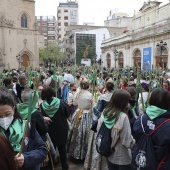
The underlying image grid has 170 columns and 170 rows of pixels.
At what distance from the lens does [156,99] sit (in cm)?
217

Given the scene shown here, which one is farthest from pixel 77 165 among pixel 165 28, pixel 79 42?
pixel 79 42

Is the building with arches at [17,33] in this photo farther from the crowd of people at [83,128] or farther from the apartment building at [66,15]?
the apartment building at [66,15]

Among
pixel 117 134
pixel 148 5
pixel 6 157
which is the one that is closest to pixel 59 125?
pixel 117 134

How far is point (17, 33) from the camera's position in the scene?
97.9 feet

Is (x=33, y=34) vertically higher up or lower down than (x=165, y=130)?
higher up

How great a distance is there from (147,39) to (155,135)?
22859 mm

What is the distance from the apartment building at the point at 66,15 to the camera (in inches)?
3086

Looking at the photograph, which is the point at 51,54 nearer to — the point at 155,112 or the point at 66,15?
the point at 66,15

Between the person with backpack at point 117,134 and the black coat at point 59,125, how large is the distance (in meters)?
1.07

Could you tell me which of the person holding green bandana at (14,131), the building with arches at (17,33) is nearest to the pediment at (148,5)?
the building with arches at (17,33)

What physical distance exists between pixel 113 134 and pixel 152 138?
558mm

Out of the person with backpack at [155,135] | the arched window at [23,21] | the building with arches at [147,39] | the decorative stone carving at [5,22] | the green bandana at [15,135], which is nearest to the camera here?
the green bandana at [15,135]

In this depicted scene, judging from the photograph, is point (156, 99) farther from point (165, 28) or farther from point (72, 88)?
point (165, 28)

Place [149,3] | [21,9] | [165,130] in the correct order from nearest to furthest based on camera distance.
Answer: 1. [165,130]
2. [149,3]
3. [21,9]
